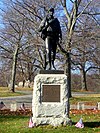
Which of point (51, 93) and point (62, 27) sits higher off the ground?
point (62, 27)

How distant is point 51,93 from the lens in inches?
465

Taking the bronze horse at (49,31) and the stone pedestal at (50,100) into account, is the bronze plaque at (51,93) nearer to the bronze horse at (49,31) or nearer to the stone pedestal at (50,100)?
the stone pedestal at (50,100)

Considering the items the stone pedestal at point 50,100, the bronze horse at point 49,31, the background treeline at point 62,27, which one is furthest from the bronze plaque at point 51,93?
the background treeline at point 62,27

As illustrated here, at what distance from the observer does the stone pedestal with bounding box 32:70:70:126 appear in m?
11.6

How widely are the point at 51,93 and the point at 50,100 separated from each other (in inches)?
9.3

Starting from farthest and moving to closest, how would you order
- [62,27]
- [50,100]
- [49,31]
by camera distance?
[62,27] < [49,31] < [50,100]

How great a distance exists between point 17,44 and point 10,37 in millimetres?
2040

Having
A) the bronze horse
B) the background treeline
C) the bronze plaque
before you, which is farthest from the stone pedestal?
the background treeline

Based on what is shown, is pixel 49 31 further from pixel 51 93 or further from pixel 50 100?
pixel 50 100

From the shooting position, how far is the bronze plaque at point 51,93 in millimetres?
11766

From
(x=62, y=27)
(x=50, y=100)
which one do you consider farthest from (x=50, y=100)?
(x=62, y=27)

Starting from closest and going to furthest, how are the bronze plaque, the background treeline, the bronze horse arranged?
1. the bronze plaque
2. the bronze horse
3. the background treeline

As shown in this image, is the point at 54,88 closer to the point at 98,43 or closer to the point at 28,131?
the point at 28,131

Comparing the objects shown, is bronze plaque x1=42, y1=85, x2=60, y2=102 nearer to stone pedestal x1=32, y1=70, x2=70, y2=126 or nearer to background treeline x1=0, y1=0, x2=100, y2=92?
stone pedestal x1=32, y1=70, x2=70, y2=126
